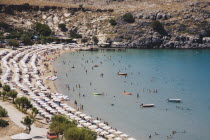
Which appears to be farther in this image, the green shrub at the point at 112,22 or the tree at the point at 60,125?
the green shrub at the point at 112,22

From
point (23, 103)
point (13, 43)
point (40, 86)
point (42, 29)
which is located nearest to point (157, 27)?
point (42, 29)

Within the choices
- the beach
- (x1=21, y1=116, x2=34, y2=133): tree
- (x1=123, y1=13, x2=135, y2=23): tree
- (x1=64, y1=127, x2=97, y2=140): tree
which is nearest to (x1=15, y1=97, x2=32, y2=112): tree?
the beach

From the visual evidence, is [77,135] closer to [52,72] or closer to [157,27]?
[52,72]

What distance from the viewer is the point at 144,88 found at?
9238 cm

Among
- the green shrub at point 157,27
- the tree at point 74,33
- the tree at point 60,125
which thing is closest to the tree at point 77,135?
the tree at point 60,125

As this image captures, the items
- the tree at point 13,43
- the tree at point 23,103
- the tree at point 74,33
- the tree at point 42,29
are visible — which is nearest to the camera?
the tree at point 23,103

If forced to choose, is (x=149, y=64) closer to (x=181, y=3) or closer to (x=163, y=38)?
(x=163, y=38)

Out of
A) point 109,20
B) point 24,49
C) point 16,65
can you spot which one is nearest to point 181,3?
point 109,20

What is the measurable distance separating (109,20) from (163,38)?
29.8 m

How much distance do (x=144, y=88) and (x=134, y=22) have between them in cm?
9128

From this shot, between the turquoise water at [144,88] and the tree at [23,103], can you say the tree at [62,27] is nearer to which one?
the turquoise water at [144,88]

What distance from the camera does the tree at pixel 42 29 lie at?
16774 centimetres

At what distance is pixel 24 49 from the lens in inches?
5399

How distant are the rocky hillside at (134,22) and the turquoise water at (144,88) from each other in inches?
720
